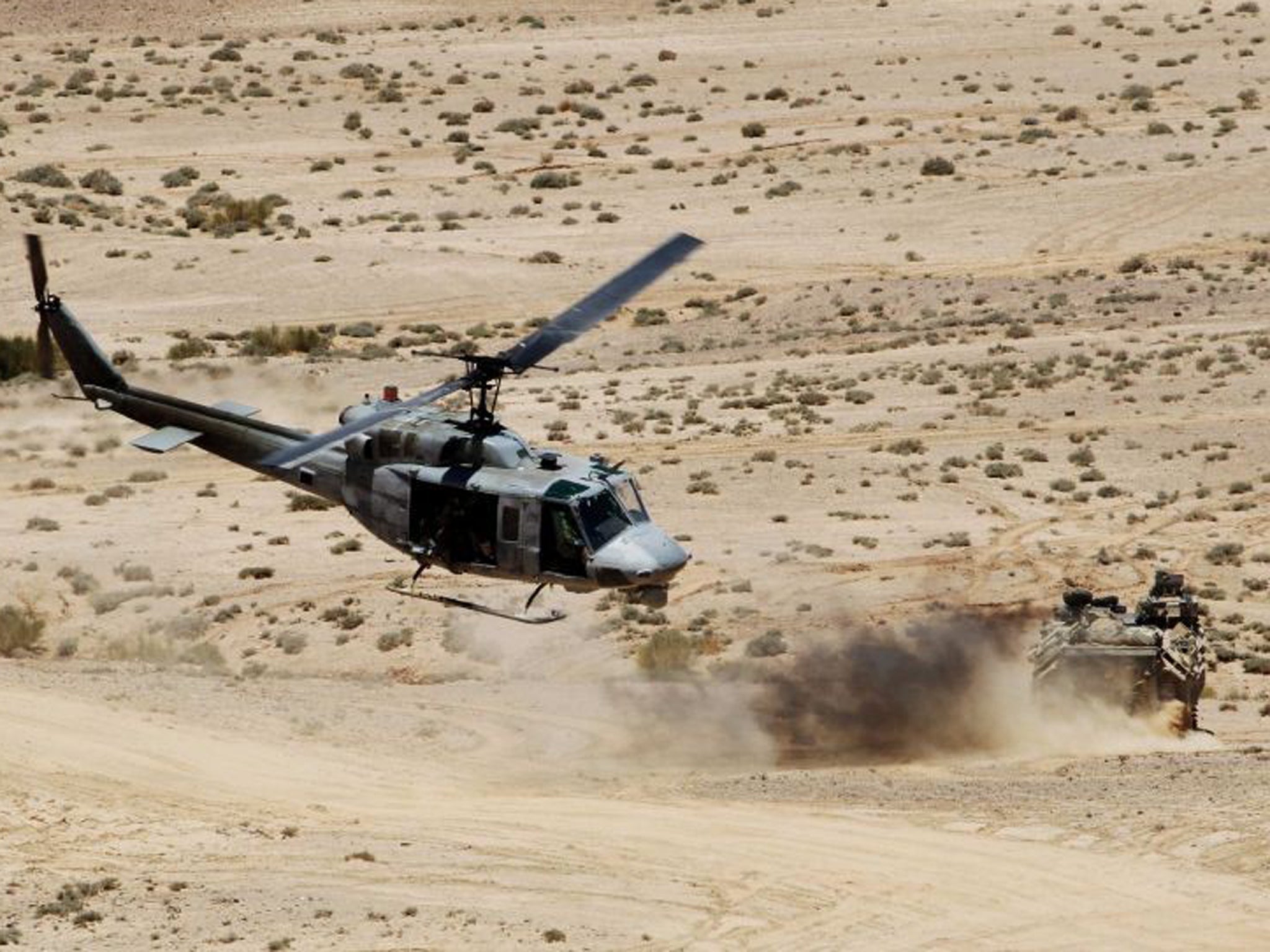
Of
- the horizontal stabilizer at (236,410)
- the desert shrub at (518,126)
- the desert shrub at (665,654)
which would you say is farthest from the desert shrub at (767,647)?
the desert shrub at (518,126)

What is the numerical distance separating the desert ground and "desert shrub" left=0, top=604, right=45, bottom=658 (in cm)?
14

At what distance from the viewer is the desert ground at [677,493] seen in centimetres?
2678

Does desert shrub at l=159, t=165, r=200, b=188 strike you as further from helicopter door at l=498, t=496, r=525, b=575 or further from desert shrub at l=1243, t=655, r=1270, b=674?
helicopter door at l=498, t=496, r=525, b=575

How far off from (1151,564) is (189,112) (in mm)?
51308

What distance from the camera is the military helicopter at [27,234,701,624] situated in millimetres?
29859

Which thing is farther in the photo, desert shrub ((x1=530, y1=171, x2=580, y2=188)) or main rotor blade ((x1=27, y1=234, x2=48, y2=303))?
desert shrub ((x1=530, y1=171, x2=580, y2=188))

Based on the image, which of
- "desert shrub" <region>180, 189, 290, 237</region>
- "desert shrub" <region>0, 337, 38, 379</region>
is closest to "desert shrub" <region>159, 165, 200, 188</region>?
"desert shrub" <region>180, 189, 290, 237</region>

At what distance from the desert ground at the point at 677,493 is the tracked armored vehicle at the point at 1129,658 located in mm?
388

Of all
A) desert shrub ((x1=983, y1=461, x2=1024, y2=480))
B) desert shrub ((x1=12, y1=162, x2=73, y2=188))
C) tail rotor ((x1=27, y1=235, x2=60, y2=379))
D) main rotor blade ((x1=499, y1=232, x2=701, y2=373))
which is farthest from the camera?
desert shrub ((x1=12, y1=162, x2=73, y2=188))

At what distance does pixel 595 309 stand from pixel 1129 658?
787cm

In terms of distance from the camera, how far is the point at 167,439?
3322 cm

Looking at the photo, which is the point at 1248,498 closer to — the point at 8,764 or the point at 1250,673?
the point at 1250,673

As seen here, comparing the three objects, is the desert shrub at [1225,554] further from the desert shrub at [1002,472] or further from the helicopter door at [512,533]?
the helicopter door at [512,533]

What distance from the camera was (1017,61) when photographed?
296 ft
